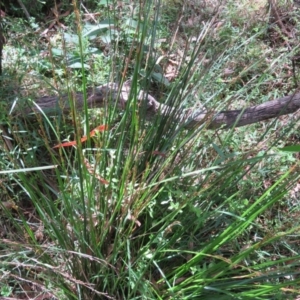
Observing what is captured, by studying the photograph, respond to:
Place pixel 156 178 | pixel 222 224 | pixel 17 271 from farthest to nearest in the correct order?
1. pixel 222 224
2. pixel 17 271
3. pixel 156 178

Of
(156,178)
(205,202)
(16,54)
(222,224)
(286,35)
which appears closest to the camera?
(156,178)

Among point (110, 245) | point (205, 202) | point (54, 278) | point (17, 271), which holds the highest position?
point (205, 202)

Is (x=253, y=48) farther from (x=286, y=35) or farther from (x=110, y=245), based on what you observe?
(x=110, y=245)

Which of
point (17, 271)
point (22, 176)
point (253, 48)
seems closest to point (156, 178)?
point (22, 176)

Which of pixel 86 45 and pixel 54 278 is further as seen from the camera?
pixel 86 45

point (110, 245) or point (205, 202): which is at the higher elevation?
point (205, 202)

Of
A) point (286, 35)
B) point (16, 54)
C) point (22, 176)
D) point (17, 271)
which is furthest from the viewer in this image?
point (286, 35)

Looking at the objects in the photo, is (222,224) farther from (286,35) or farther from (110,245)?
(286,35)

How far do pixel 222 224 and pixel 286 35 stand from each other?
163 cm

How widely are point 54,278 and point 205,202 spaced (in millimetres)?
508

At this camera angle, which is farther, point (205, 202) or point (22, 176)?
point (205, 202)

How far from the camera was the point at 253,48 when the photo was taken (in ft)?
8.64

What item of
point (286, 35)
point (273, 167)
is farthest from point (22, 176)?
point (286, 35)

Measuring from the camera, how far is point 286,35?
281 cm
